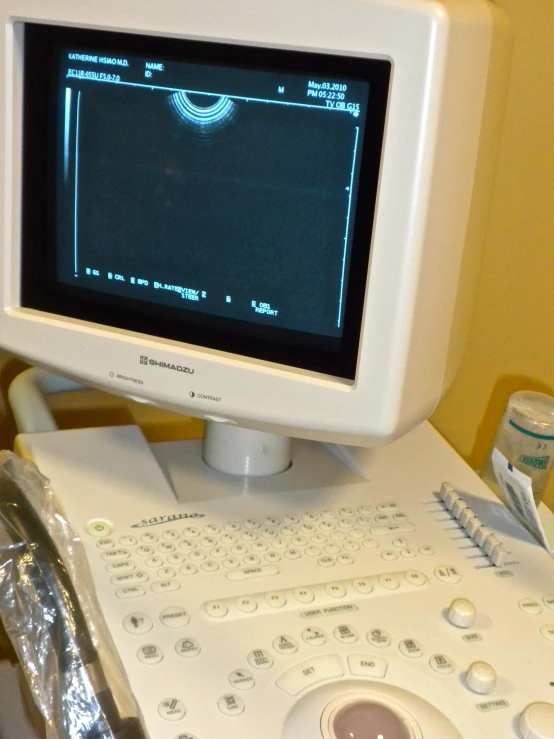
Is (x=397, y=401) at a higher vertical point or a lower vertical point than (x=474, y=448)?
higher

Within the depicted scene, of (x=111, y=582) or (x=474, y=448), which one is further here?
(x=474, y=448)

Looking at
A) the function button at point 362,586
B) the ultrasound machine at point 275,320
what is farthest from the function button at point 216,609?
the function button at point 362,586

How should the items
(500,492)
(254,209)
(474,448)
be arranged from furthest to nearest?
1. (474,448)
2. (500,492)
3. (254,209)

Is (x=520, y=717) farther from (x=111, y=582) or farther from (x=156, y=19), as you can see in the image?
(x=156, y=19)

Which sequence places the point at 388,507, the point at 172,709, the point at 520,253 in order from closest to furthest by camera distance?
the point at 172,709, the point at 388,507, the point at 520,253

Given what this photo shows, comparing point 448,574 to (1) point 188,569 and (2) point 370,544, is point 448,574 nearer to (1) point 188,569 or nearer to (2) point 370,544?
(2) point 370,544

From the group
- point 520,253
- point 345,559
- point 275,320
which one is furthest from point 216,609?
point 520,253

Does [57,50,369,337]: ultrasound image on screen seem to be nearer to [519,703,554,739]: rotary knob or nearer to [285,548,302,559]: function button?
[285,548,302,559]: function button

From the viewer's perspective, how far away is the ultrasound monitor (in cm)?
57

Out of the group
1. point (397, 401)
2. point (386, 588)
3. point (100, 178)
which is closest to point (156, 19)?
point (100, 178)

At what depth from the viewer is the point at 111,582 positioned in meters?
0.63

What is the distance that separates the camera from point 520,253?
35.7 inches

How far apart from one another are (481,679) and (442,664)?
0.10 ft

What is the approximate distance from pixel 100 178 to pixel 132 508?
0.91 ft
